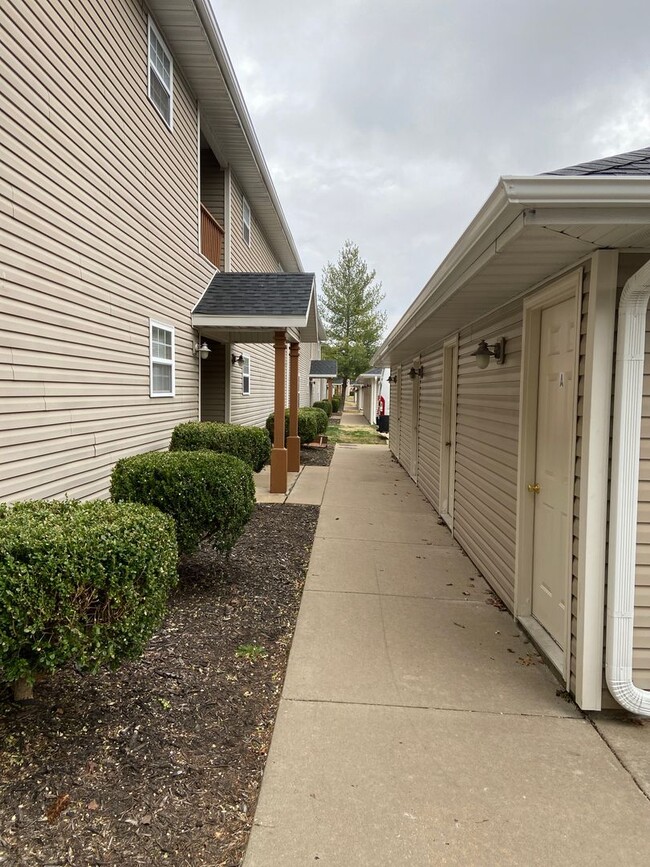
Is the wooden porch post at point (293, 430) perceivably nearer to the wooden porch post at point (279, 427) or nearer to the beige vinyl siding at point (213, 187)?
the wooden porch post at point (279, 427)

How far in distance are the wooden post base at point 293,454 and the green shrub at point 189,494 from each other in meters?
6.74

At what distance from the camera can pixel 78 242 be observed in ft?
16.9

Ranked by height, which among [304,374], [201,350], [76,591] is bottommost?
[76,591]

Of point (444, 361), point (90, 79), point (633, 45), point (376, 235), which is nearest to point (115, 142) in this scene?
point (90, 79)

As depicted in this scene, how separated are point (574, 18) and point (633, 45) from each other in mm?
1416

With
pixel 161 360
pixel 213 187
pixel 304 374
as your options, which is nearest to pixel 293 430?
pixel 161 360

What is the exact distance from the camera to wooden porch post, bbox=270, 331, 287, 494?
879 centimetres

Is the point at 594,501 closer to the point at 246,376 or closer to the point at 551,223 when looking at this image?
the point at 551,223

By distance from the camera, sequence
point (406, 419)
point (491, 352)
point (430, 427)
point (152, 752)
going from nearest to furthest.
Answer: point (152, 752) → point (491, 352) → point (430, 427) → point (406, 419)

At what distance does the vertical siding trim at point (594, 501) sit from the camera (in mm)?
2883

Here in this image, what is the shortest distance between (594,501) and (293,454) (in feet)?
28.7

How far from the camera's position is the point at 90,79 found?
5.21 meters

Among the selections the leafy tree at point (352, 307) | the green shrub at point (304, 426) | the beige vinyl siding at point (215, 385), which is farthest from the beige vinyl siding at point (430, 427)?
the leafy tree at point (352, 307)

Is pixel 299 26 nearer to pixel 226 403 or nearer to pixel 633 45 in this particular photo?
pixel 633 45
